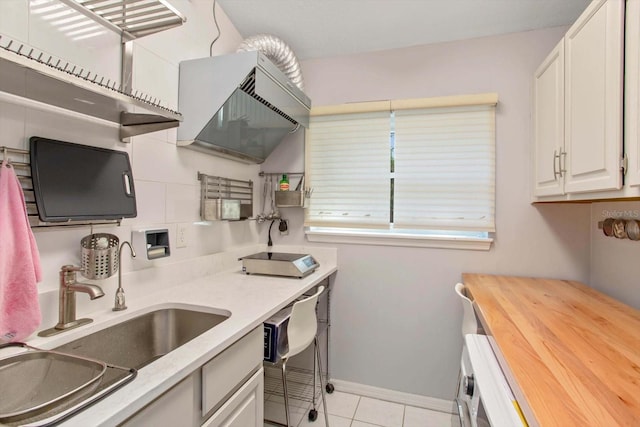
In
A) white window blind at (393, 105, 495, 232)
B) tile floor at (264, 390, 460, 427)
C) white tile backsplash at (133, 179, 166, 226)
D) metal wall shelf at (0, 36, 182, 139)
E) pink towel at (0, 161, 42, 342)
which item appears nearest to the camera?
metal wall shelf at (0, 36, 182, 139)

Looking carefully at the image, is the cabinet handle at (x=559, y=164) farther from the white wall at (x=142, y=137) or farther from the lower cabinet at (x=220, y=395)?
the white wall at (x=142, y=137)

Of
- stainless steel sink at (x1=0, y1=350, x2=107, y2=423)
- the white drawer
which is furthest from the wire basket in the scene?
the white drawer

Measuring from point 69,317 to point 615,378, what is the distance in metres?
1.61

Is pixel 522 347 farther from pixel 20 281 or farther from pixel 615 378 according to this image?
pixel 20 281

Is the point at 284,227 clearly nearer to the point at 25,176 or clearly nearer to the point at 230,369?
the point at 230,369

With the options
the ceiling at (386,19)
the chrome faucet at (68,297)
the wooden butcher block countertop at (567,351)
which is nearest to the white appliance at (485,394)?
the wooden butcher block countertop at (567,351)

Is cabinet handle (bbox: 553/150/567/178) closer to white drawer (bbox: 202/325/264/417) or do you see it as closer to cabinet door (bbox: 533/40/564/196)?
cabinet door (bbox: 533/40/564/196)

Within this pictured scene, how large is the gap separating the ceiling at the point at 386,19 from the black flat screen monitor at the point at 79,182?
1365 millimetres

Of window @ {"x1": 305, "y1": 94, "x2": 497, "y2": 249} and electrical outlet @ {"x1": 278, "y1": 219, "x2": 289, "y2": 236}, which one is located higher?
window @ {"x1": 305, "y1": 94, "x2": 497, "y2": 249}

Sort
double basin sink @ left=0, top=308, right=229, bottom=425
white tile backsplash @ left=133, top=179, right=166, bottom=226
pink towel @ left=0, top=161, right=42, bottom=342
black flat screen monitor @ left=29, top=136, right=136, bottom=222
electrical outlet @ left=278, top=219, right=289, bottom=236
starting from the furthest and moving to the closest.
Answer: electrical outlet @ left=278, top=219, right=289, bottom=236 → white tile backsplash @ left=133, top=179, right=166, bottom=226 → black flat screen monitor @ left=29, top=136, right=136, bottom=222 → pink towel @ left=0, top=161, right=42, bottom=342 → double basin sink @ left=0, top=308, right=229, bottom=425

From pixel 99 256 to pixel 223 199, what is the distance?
87cm

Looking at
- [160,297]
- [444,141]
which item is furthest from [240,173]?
[444,141]

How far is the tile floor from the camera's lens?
193cm

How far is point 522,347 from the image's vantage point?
0.99m
